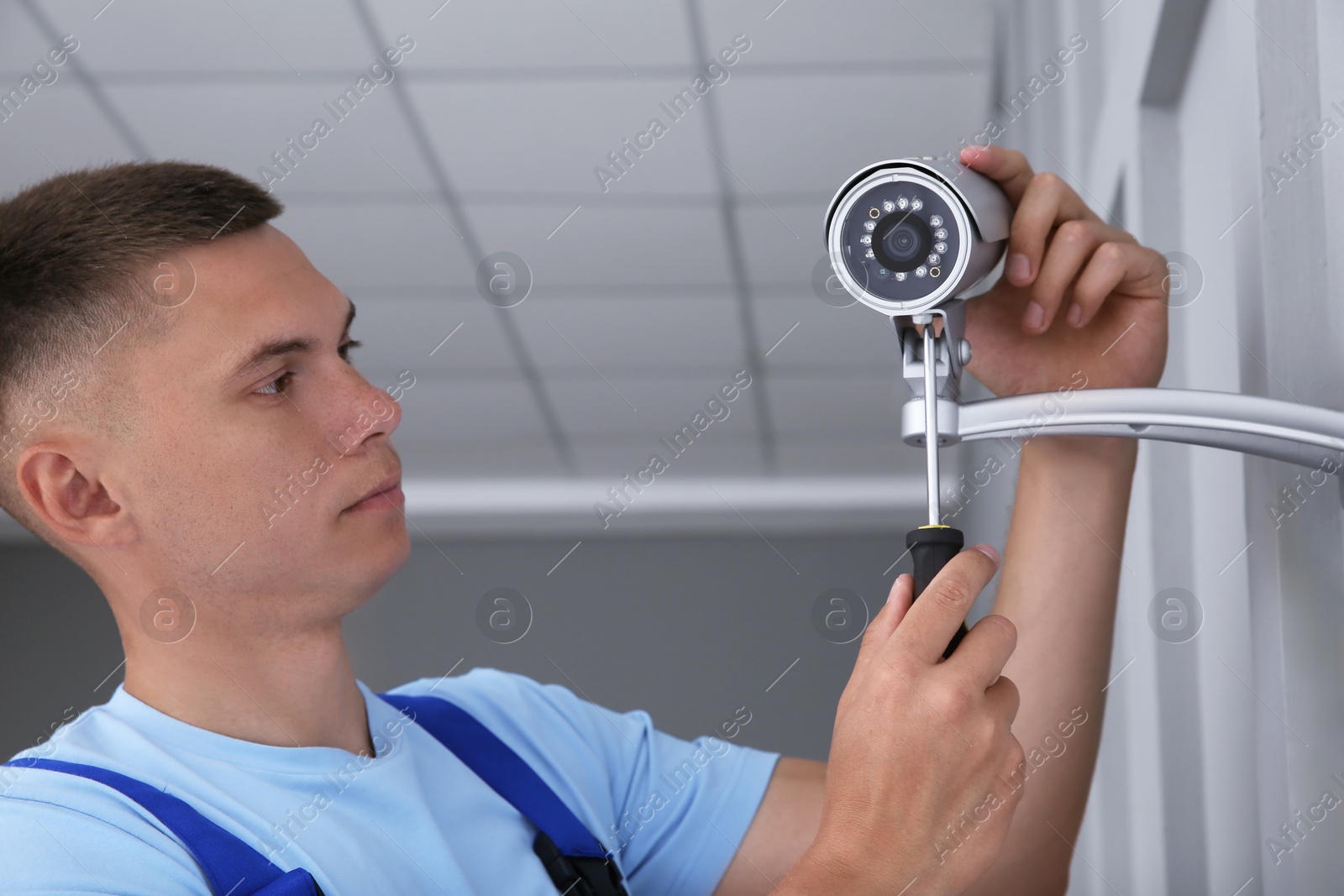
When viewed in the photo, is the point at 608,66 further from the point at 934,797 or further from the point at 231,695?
the point at 934,797

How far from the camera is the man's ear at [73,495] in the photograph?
97 centimetres

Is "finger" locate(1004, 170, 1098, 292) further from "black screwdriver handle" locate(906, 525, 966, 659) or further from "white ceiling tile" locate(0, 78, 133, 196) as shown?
"white ceiling tile" locate(0, 78, 133, 196)

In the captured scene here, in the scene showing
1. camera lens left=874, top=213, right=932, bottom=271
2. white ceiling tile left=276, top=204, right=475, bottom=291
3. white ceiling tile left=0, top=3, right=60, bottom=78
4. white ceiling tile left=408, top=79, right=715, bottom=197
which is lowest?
camera lens left=874, top=213, right=932, bottom=271

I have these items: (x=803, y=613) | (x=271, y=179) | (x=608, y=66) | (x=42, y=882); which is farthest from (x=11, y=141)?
(x=803, y=613)

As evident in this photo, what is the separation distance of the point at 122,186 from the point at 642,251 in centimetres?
241

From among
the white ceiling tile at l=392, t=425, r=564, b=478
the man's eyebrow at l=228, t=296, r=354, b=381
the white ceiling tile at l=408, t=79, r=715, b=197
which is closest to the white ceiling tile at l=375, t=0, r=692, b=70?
the white ceiling tile at l=408, t=79, r=715, b=197

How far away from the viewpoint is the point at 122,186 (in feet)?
3.36

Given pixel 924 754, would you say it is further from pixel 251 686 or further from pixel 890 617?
pixel 251 686

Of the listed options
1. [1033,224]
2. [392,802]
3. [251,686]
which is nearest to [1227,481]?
[1033,224]

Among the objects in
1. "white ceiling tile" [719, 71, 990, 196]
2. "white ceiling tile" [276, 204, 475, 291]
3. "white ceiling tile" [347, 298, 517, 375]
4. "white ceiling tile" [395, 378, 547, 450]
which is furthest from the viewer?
"white ceiling tile" [395, 378, 547, 450]

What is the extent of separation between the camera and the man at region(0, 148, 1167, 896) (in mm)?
775

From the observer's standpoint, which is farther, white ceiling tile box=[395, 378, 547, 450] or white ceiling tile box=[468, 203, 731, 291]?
white ceiling tile box=[395, 378, 547, 450]

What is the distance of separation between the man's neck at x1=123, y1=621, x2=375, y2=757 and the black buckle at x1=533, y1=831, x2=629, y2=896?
204 millimetres

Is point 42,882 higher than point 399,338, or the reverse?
point 399,338
